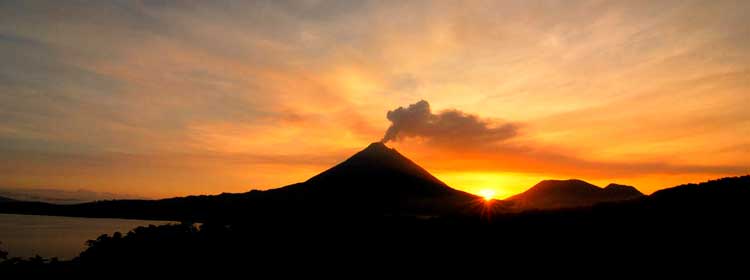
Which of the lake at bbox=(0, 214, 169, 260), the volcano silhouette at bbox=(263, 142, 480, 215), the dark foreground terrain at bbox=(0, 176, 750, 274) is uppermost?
the volcano silhouette at bbox=(263, 142, 480, 215)

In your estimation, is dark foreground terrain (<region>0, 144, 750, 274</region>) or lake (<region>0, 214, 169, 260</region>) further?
lake (<region>0, 214, 169, 260</region>)

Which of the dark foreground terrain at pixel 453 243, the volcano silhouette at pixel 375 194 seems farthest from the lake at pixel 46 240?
the volcano silhouette at pixel 375 194

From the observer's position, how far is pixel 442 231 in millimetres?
28000

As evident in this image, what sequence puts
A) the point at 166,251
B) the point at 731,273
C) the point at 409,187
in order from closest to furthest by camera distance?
the point at 731,273 < the point at 166,251 < the point at 409,187

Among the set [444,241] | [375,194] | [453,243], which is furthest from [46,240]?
[375,194]

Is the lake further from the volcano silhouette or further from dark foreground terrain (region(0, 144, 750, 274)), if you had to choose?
the volcano silhouette

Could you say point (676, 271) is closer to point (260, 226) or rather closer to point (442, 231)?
point (442, 231)

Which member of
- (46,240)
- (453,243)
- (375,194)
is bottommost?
(46,240)

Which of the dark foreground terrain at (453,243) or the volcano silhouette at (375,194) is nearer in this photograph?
the dark foreground terrain at (453,243)

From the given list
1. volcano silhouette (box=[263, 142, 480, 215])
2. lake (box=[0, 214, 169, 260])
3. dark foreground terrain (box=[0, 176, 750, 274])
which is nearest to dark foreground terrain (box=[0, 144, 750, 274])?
dark foreground terrain (box=[0, 176, 750, 274])

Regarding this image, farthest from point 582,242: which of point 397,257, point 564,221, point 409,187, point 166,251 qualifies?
point 409,187

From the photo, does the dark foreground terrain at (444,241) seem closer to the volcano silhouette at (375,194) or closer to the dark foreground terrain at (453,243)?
the dark foreground terrain at (453,243)

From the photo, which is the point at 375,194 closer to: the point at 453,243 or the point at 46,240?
the point at 46,240

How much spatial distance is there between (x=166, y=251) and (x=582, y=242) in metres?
20.1
